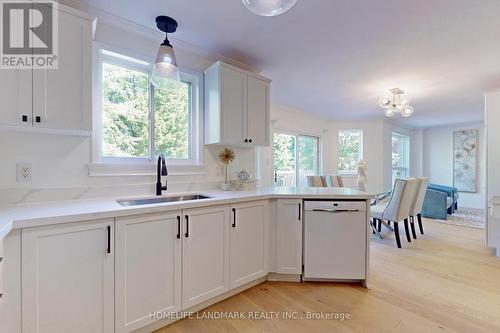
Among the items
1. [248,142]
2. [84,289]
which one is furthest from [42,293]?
[248,142]

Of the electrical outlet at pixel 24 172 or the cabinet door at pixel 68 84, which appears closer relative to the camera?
the cabinet door at pixel 68 84

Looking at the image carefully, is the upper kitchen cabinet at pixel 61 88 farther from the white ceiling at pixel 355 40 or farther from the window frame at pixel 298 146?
the window frame at pixel 298 146

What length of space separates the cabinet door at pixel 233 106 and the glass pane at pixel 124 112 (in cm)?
73

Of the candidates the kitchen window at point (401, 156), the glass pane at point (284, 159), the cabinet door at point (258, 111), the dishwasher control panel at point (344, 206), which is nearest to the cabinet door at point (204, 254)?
the dishwasher control panel at point (344, 206)

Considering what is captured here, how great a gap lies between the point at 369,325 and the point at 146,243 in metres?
1.68

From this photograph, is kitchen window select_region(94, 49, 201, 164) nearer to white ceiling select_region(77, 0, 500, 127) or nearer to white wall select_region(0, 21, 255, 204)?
white wall select_region(0, 21, 255, 204)

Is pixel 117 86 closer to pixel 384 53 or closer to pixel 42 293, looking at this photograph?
pixel 42 293

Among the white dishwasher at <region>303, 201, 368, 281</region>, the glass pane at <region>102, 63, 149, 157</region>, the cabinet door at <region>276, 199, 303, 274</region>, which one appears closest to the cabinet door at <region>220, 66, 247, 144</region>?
the glass pane at <region>102, 63, 149, 157</region>

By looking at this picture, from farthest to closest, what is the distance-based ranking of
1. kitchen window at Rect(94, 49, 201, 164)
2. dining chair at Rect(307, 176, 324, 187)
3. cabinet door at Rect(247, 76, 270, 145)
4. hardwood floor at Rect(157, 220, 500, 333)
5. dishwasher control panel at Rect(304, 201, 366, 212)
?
dining chair at Rect(307, 176, 324, 187) < cabinet door at Rect(247, 76, 270, 145) < dishwasher control panel at Rect(304, 201, 366, 212) < kitchen window at Rect(94, 49, 201, 164) < hardwood floor at Rect(157, 220, 500, 333)

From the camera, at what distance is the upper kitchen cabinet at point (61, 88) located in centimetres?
141

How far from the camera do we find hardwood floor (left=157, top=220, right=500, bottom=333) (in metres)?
1.72

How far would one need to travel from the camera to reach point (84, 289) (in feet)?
4.52

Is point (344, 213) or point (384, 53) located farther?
point (384, 53)

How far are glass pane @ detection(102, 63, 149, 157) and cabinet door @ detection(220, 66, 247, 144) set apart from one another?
0.73 meters
